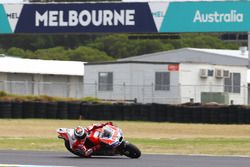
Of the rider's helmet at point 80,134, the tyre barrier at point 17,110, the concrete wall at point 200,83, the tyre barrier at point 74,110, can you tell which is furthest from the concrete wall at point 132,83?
the rider's helmet at point 80,134

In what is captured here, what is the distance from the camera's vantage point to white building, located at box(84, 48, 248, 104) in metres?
45.5

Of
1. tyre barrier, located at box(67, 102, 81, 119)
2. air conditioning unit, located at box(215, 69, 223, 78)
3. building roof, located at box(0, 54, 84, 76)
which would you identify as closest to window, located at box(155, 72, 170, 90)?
air conditioning unit, located at box(215, 69, 223, 78)

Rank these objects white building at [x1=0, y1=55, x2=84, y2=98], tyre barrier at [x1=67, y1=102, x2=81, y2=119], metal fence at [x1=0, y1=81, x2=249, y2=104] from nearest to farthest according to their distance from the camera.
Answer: tyre barrier at [x1=67, y1=102, x2=81, y2=119] < metal fence at [x1=0, y1=81, x2=249, y2=104] < white building at [x1=0, y1=55, x2=84, y2=98]

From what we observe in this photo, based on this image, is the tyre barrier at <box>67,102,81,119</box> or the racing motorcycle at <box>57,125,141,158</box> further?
the tyre barrier at <box>67,102,81,119</box>

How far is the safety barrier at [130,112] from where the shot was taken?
3347cm

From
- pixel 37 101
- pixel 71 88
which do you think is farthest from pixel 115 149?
pixel 71 88

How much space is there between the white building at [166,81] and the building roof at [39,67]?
7767 millimetres

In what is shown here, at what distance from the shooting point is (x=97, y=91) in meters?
47.8

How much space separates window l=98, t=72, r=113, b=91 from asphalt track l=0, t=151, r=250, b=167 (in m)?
28.3

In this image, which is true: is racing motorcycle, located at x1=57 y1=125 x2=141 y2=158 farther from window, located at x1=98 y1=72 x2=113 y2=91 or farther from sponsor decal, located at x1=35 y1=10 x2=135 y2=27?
window, located at x1=98 y1=72 x2=113 y2=91

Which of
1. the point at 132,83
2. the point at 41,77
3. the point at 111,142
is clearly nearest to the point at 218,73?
the point at 132,83

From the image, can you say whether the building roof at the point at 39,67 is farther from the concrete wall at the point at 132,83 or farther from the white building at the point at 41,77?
the concrete wall at the point at 132,83

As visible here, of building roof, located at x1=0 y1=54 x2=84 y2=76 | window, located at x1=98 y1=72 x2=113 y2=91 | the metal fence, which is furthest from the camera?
building roof, located at x1=0 y1=54 x2=84 y2=76

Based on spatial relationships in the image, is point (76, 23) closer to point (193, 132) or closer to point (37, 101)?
point (37, 101)
